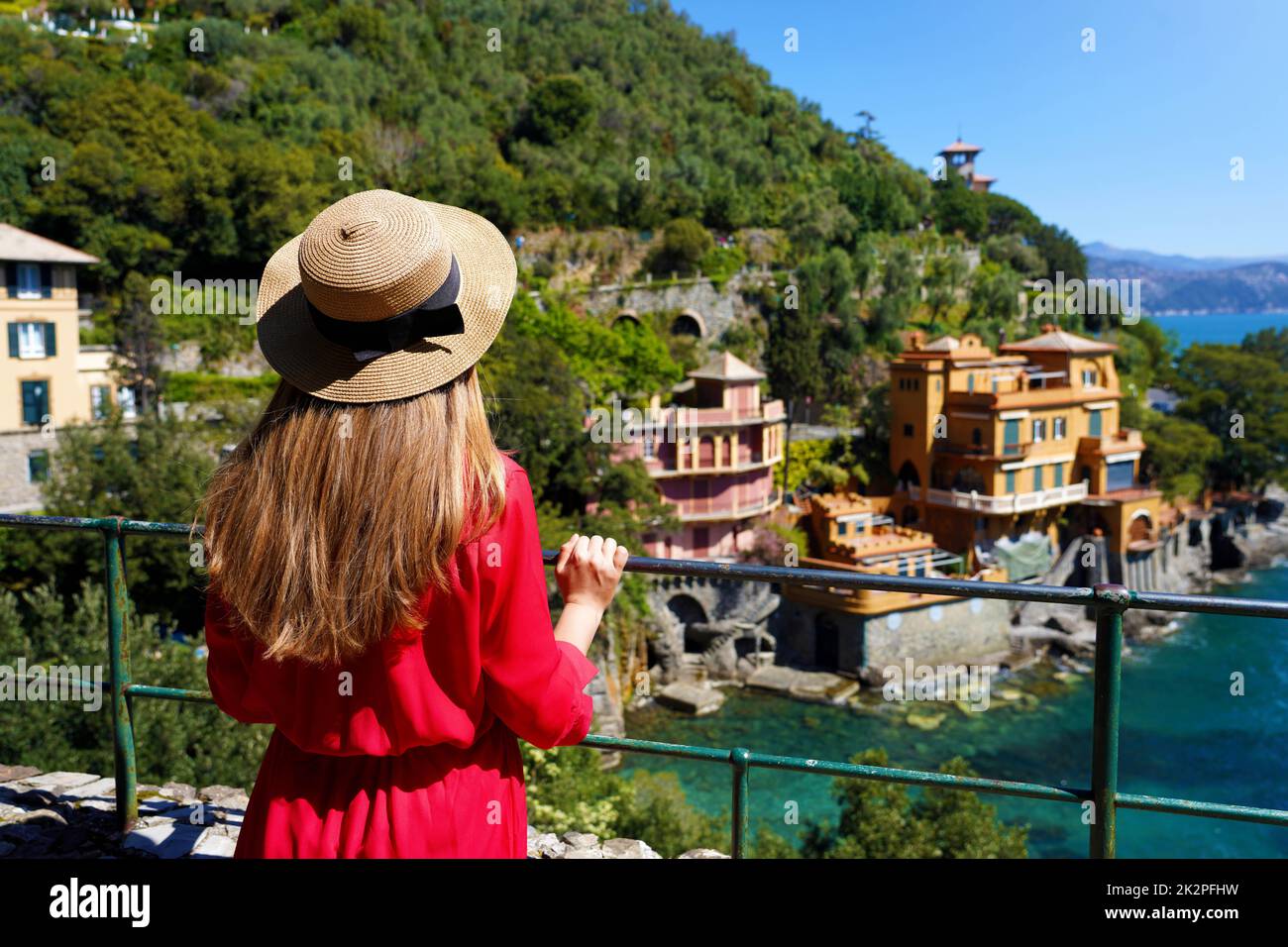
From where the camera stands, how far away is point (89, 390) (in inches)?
874

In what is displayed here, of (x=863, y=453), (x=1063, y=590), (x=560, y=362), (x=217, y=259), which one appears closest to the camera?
(x=1063, y=590)

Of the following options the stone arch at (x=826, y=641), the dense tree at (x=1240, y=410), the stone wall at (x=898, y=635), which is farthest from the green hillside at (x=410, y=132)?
the stone arch at (x=826, y=641)

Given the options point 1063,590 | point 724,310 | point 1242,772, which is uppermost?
point 724,310

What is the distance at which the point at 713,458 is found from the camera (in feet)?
89.3

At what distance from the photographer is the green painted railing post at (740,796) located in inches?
98.7

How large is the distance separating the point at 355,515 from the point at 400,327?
28cm

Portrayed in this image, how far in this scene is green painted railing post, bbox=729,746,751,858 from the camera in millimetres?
2508

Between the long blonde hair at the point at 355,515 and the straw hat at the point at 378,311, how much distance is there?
34 mm

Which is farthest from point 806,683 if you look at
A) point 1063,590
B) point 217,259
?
point 1063,590

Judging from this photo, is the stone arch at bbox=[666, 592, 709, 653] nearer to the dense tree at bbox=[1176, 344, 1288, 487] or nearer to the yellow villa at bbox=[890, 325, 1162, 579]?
the yellow villa at bbox=[890, 325, 1162, 579]

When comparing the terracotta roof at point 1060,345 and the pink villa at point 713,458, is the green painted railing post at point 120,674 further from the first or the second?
the terracotta roof at point 1060,345

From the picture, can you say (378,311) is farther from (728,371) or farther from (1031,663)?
(1031,663)

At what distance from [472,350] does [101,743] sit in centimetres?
1163
